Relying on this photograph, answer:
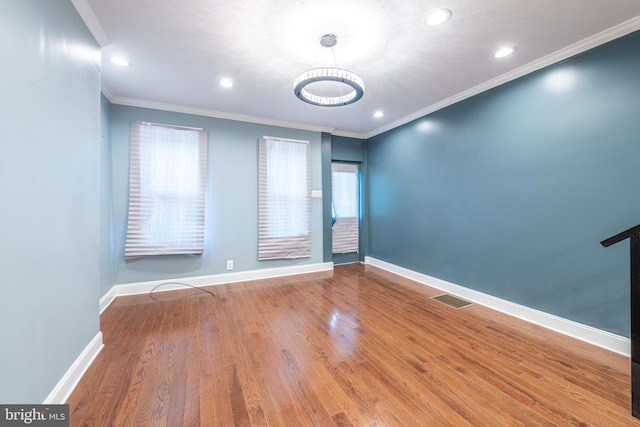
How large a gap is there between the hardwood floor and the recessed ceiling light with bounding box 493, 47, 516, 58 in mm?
2761

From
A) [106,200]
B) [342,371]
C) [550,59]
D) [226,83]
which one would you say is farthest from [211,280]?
[550,59]

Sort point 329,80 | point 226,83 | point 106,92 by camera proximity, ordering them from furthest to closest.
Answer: point 106,92
point 226,83
point 329,80

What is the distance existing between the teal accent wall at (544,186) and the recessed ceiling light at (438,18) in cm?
145

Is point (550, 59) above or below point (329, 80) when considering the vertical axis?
above

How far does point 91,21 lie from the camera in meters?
1.91

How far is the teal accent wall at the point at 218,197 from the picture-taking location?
11.0 feet

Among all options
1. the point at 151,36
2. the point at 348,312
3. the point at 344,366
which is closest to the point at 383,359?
the point at 344,366

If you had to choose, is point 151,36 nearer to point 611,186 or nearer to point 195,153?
point 195,153

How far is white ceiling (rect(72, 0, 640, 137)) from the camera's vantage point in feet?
5.96

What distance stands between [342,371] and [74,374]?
1.87 meters

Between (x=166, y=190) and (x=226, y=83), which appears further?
(x=166, y=190)

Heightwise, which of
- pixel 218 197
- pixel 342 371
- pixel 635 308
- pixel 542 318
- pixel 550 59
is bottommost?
pixel 342 371

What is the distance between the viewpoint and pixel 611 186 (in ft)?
6.86

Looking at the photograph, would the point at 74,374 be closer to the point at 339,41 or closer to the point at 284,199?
the point at 284,199
